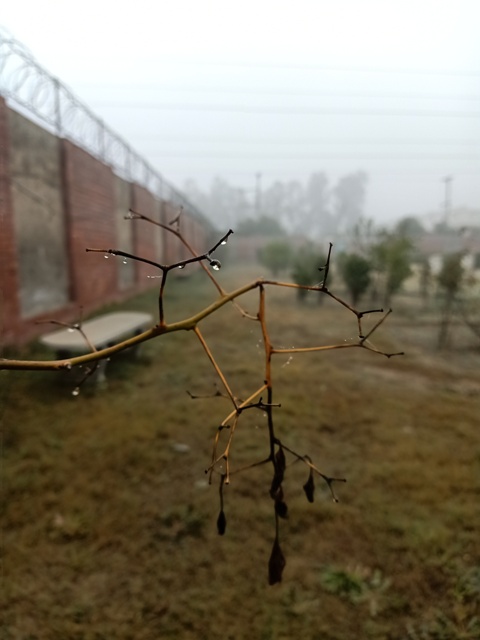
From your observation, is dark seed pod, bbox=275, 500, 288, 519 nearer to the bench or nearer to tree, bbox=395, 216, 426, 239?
the bench

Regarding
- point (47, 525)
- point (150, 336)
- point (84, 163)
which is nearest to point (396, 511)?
point (47, 525)

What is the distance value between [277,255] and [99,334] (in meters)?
7.83

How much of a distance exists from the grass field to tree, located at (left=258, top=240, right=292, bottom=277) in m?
7.48

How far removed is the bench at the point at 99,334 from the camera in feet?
7.93

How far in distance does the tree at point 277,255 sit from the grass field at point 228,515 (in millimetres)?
7483

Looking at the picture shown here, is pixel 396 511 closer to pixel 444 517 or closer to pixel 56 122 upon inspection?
pixel 444 517

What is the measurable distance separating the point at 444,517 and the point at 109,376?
203 centimetres

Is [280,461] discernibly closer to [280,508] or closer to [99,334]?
[280,508]

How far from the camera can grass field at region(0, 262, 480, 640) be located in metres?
1.15

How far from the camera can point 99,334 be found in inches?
106

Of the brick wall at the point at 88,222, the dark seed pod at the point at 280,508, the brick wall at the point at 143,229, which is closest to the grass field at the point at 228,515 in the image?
the dark seed pod at the point at 280,508

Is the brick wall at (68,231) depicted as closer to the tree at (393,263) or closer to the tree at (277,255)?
the tree at (393,263)

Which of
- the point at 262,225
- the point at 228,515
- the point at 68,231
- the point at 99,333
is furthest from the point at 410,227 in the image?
the point at 262,225

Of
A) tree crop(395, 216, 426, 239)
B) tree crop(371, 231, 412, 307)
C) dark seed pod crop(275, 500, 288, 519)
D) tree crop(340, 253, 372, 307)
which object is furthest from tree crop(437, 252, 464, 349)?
dark seed pod crop(275, 500, 288, 519)
